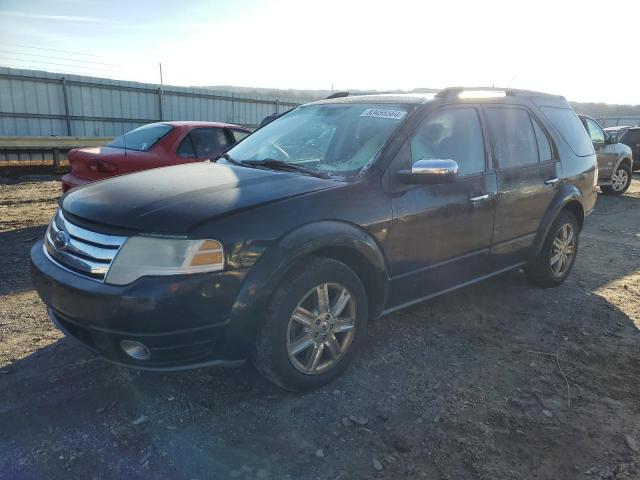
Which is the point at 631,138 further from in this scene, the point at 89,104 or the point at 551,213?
the point at 89,104

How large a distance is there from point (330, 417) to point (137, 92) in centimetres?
1673

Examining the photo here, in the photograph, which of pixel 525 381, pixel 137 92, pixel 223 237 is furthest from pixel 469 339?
pixel 137 92

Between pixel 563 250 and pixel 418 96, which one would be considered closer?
pixel 418 96

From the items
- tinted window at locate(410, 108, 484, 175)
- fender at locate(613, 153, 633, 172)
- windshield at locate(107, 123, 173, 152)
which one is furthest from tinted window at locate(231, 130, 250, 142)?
fender at locate(613, 153, 633, 172)

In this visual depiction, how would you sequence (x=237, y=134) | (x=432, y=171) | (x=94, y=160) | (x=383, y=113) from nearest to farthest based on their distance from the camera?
(x=432, y=171)
(x=383, y=113)
(x=94, y=160)
(x=237, y=134)

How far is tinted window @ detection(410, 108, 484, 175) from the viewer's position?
346 centimetres

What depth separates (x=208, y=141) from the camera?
7.42 metres

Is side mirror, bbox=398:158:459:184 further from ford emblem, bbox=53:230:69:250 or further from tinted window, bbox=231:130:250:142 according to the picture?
tinted window, bbox=231:130:250:142

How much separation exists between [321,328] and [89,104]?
624 inches

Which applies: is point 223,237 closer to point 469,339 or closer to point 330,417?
point 330,417

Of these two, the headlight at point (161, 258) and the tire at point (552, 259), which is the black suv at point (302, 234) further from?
the tire at point (552, 259)

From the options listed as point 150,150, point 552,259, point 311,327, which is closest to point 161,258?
point 311,327

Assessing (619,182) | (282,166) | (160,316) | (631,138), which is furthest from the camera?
(631,138)

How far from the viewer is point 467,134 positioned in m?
3.81
